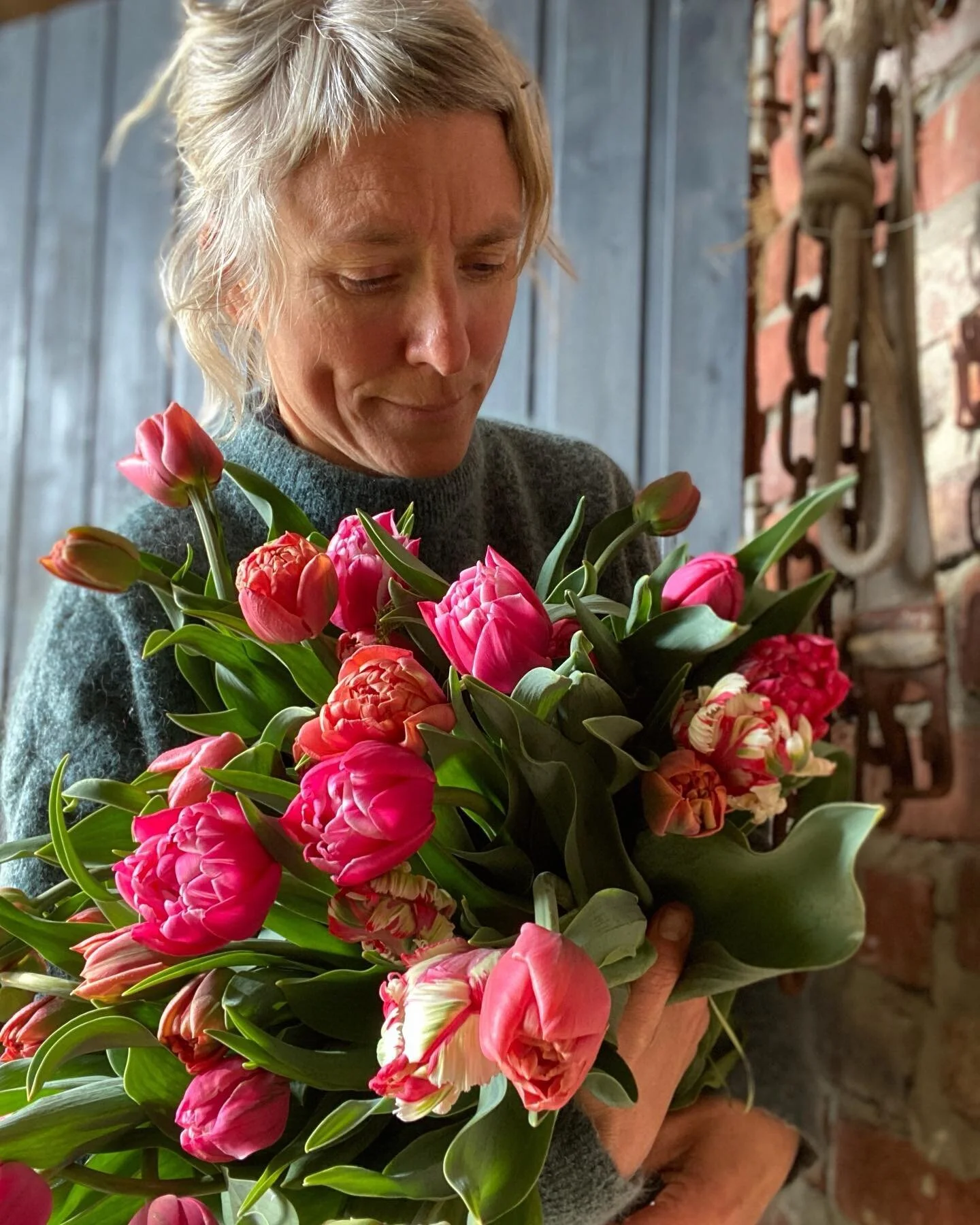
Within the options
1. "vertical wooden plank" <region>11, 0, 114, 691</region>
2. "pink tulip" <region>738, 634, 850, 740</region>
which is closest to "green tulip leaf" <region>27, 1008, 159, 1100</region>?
"pink tulip" <region>738, 634, 850, 740</region>

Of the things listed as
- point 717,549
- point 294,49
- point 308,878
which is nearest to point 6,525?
point 717,549

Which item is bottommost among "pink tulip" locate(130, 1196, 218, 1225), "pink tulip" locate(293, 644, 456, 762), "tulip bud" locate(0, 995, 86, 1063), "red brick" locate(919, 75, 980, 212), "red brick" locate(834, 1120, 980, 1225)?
"red brick" locate(834, 1120, 980, 1225)

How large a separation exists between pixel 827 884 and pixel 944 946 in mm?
320

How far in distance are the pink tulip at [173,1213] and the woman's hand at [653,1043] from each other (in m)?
0.14

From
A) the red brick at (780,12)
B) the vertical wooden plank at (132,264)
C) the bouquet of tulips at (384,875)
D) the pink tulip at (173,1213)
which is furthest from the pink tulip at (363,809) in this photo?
the vertical wooden plank at (132,264)

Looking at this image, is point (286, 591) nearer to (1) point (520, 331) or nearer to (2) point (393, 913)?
(2) point (393, 913)

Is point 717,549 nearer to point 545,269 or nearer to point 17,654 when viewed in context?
point 545,269

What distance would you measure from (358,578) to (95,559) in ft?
0.30

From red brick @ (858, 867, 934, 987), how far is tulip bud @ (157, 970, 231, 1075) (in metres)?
0.46

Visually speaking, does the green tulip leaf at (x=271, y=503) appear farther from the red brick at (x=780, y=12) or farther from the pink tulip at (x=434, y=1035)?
the red brick at (x=780, y=12)

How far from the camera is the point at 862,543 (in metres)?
0.69

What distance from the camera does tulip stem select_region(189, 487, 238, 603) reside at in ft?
1.32

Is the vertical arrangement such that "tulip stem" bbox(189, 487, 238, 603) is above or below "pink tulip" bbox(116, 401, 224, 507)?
below

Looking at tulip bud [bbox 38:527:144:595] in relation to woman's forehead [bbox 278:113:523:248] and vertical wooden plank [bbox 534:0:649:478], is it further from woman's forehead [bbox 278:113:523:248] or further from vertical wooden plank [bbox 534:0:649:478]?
vertical wooden plank [bbox 534:0:649:478]
